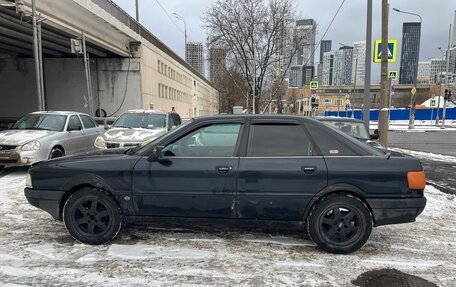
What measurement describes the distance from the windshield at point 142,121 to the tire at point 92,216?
6320 millimetres

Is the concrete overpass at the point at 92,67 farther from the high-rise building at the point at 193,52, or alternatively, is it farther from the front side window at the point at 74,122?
the high-rise building at the point at 193,52

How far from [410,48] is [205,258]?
2178 inches

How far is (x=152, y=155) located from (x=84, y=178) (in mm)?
856

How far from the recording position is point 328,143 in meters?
4.16

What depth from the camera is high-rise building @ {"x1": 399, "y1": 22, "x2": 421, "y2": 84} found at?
42.3 meters

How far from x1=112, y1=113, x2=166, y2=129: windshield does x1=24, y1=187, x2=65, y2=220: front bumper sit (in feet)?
20.1

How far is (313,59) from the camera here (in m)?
35.0

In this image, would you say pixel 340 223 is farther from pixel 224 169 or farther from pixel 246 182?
pixel 224 169

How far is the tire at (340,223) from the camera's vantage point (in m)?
4.05

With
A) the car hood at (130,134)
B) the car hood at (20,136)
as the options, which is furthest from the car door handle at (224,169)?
the car hood at (20,136)

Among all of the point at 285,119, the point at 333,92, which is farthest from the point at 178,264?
the point at 333,92

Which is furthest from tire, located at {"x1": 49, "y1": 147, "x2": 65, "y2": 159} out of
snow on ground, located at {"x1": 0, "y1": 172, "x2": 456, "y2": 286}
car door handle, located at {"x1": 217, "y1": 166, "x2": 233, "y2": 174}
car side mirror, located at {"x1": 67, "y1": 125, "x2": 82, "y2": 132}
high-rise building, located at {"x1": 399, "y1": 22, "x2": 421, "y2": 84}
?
high-rise building, located at {"x1": 399, "y1": 22, "x2": 421, "y2": 84}

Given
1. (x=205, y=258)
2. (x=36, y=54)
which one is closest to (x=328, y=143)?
(x=205, y=258)

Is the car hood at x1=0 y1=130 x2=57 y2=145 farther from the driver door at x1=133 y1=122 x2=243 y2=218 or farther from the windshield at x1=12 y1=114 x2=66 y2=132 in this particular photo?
the driver door at x1=133 y1=122 x2=243 y2=218
